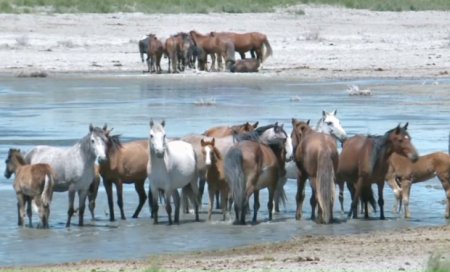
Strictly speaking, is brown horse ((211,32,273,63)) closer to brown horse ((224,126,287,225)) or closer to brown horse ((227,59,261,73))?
brown horse ((227,59,261,73))

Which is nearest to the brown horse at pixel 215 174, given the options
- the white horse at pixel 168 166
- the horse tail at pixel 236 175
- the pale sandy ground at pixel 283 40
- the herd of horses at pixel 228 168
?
the herd of horses at pixel 228 168

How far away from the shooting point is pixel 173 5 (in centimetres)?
6022

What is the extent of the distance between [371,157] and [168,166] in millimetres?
2493

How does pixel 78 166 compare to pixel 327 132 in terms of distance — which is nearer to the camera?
pixel 78 166

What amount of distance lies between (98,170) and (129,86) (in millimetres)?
18578

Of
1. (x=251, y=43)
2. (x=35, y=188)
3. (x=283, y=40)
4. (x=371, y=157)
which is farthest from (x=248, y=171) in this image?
(x=283, y=40)

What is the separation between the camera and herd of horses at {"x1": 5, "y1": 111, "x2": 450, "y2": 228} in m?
15.4

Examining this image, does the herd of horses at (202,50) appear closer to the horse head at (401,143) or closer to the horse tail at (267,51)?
the horse tail at (267,51)

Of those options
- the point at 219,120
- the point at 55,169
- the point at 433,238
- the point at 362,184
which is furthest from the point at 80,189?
the point at 219,120

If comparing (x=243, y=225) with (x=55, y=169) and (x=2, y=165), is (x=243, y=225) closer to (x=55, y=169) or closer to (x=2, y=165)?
(x=55, y=169)

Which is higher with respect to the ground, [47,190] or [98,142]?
[98,142]

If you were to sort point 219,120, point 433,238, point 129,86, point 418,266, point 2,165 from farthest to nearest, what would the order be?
point 129,86 < point 219,120 < point 2,165 < point 433,238 < point 418,266

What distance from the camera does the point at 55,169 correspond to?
51.0 feet

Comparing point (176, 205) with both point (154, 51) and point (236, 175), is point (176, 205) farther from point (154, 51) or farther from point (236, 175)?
point (154, 51)
